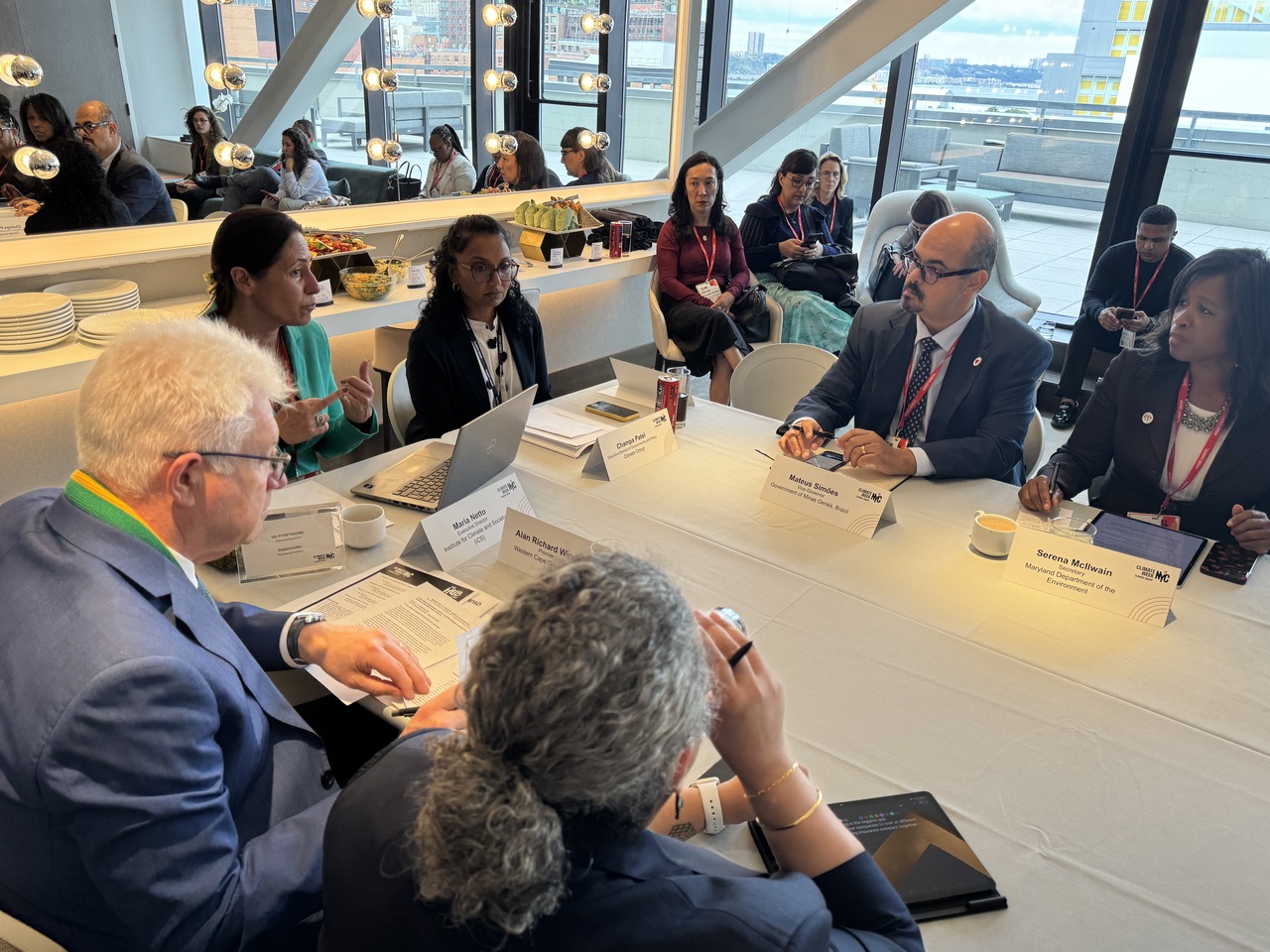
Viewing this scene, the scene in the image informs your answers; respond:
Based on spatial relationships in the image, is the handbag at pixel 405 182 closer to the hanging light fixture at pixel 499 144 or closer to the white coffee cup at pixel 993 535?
the hanging light fixture at pixel 499 144

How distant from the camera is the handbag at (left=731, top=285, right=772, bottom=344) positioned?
4.91 meters

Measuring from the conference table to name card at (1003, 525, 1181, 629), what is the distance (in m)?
0.03

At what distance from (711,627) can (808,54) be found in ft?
19.3

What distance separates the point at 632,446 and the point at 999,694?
1.17m

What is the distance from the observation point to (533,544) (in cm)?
173

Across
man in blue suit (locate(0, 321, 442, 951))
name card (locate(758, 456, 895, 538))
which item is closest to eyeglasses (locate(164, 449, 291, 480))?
man in blue suit (locate(0, 321, 442, 951))

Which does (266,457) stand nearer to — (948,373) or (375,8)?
(948,373)

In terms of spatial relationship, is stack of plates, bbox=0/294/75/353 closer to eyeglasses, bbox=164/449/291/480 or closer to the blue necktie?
eyeglasses, bbox=164/449/291/480

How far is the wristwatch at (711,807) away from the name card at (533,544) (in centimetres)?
53

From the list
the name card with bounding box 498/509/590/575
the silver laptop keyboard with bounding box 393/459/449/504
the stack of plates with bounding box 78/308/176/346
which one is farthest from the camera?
the stack of plates with bounding box 78/308/176/346

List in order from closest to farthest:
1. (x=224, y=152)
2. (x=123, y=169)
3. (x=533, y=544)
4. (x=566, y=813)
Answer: (x=566, y=813) < (x=533, y=544) < (x=123, y=169) < (x=224, y=152)

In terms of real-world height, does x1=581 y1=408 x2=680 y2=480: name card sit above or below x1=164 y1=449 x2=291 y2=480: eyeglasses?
below

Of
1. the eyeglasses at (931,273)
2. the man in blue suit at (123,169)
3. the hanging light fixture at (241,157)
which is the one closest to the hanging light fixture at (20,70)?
the man in blue suit at (123,169)

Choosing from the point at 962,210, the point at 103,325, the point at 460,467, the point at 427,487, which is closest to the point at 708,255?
the point at 962,210
